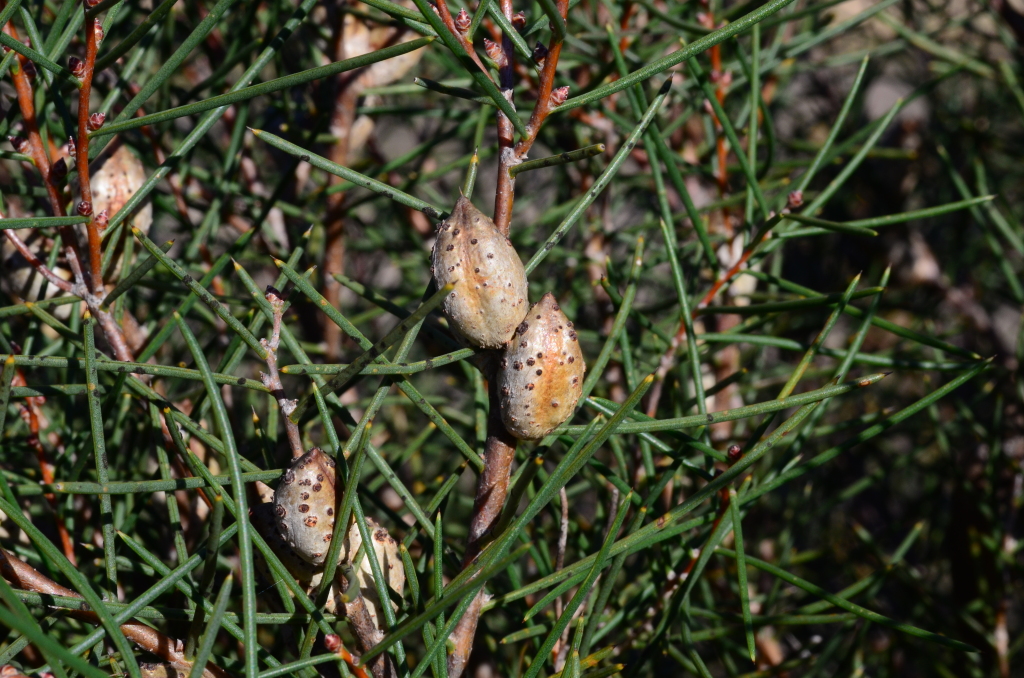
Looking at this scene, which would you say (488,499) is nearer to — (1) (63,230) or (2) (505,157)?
(2) (505,157)

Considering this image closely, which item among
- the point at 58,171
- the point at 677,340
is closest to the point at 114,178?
the point at 58,171

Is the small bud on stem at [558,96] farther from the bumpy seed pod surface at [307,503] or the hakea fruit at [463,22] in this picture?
the bumpy seed pod surface at [307,503]

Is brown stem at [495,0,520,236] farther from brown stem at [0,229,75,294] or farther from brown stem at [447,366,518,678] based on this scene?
brown stem at [0,229,75,294]

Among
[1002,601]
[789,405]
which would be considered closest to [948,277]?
[1002,601]

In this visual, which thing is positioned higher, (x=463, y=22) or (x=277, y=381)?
(x=463, y=22)

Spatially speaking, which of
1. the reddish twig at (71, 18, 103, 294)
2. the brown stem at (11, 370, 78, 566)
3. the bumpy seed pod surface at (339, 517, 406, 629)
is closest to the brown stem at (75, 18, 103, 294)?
the reddish twig at (71, 18, 103, 294)

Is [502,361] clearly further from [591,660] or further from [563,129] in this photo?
[563,129]

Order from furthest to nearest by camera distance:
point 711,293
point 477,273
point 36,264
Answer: point 711,293 → point 36,264 → point 477,273
